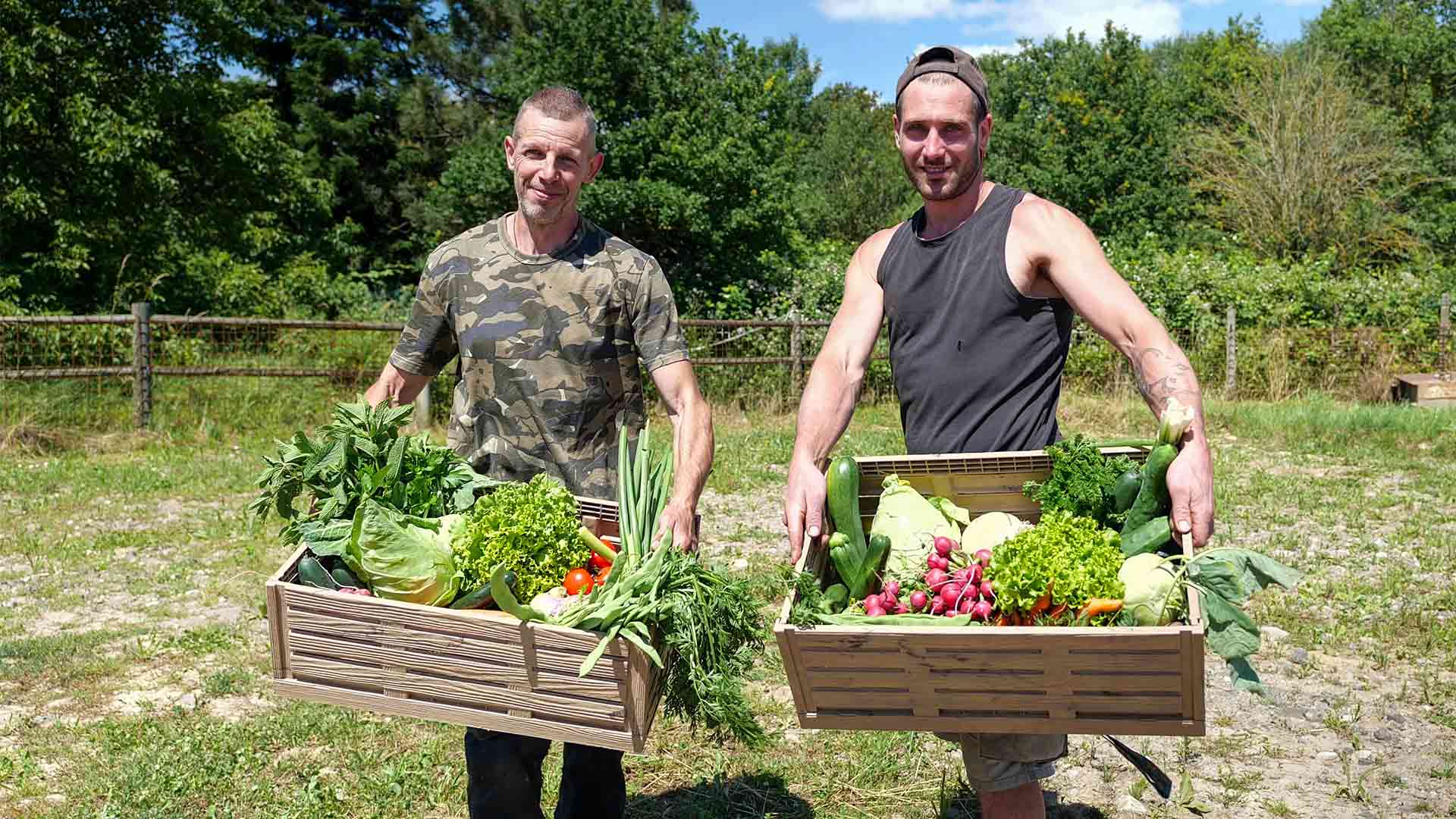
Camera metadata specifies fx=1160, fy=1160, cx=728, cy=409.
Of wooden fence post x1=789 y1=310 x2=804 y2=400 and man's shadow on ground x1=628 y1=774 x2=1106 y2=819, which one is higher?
wooden fence post x1=789 y1=310 x2=804 y2=400

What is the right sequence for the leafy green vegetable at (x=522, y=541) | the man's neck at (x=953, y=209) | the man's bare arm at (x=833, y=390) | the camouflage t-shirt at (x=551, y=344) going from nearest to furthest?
the leafy green vegetable at (x=522, y=541) < the man's bare arm at (x=833, y=390) < the man's neck at (x=953, y=209) < the camouflage t-shirt at (x=551, y=344)

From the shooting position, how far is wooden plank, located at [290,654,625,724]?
2.46 meters

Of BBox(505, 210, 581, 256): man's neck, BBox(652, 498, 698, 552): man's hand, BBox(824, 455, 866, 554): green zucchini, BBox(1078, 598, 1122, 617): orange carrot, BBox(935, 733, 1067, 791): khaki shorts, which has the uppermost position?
BBox(505, 210, 581, 256): man's neck

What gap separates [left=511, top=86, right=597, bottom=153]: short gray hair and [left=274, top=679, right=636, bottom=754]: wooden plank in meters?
1.62

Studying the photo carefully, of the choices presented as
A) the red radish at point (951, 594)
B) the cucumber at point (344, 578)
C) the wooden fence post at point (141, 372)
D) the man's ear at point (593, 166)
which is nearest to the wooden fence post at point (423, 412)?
the wooden fence post at point (141, 372)

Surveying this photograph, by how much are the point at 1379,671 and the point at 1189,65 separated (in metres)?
44.2

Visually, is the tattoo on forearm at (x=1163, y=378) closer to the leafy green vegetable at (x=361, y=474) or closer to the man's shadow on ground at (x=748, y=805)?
the leafy green vegetable at (x=361, y=474)

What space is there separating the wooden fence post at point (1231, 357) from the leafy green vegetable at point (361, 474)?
53.4 feet

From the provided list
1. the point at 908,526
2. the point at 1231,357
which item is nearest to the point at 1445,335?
the point at 1231,357

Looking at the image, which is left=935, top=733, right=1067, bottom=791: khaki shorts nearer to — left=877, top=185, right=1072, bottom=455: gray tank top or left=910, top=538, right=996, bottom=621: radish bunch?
left=910, top=538, right=996, bottom=621: radish bunch

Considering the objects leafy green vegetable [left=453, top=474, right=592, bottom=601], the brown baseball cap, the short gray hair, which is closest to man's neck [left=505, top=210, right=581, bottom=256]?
the short gray hair

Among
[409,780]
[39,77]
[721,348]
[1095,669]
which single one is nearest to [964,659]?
[1095,669]

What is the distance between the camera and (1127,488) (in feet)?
8.41

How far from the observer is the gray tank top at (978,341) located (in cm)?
296
